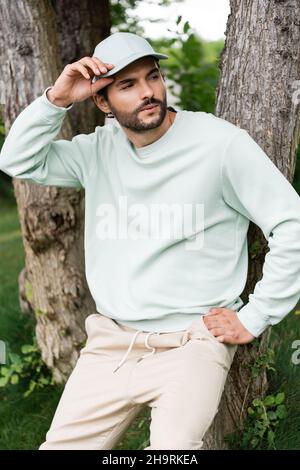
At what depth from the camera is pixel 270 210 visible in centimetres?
262

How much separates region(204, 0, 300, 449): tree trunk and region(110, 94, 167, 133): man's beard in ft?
1.42

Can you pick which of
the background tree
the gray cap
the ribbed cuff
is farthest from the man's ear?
the ribbed cuff

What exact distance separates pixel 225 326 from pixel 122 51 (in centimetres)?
110

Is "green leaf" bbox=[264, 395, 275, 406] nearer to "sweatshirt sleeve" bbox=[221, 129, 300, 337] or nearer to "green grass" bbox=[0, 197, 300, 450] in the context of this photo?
"green grass" bbox=[0, 197, 300, 450]

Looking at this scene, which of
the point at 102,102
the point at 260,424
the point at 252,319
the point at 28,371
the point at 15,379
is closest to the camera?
the point at 252,319

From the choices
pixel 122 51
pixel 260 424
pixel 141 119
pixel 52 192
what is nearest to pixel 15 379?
pixel 52 192

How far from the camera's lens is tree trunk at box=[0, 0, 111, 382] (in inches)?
151

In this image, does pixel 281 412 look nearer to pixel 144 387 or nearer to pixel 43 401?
pixel 144 387

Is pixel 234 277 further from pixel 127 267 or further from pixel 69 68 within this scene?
pixel 69 68

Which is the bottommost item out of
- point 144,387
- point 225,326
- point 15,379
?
point 15,379

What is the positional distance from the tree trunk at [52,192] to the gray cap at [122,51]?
3.44ft

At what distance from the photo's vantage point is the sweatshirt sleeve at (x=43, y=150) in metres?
2.94
